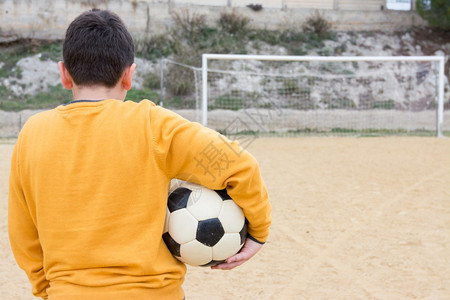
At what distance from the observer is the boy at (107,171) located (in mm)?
1507

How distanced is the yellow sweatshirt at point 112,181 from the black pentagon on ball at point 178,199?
14cm

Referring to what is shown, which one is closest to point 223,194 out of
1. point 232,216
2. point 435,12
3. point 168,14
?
point 232,216

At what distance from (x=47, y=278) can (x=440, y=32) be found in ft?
89.0

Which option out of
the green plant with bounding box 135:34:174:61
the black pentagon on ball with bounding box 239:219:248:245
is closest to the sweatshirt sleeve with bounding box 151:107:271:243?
the black pentagon on ball with bounding box 239:219:248:245

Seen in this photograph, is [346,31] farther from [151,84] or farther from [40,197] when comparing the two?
[40,197]

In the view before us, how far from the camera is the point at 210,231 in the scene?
179 cm

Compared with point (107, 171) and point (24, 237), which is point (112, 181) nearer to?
point (107, 171)

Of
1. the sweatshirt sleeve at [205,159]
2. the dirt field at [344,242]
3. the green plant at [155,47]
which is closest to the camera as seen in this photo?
the sweatshirt sleeve at [205,159]

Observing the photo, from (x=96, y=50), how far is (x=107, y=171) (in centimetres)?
36

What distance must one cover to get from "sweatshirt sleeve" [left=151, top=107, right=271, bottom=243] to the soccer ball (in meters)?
0.09

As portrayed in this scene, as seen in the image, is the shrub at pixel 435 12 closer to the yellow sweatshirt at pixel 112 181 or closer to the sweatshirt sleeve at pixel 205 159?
the sweatshirt sleeve at pixel 205 159

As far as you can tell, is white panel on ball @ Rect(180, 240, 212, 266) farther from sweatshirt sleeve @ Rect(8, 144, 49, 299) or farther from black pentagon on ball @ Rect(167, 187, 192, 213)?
sweatshirt sleeve @ Rect(8, 144, 49, 299)

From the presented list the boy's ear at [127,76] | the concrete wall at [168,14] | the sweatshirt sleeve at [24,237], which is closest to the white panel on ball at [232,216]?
the boy's ear at [127,76]

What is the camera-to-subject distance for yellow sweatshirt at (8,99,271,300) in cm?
151
